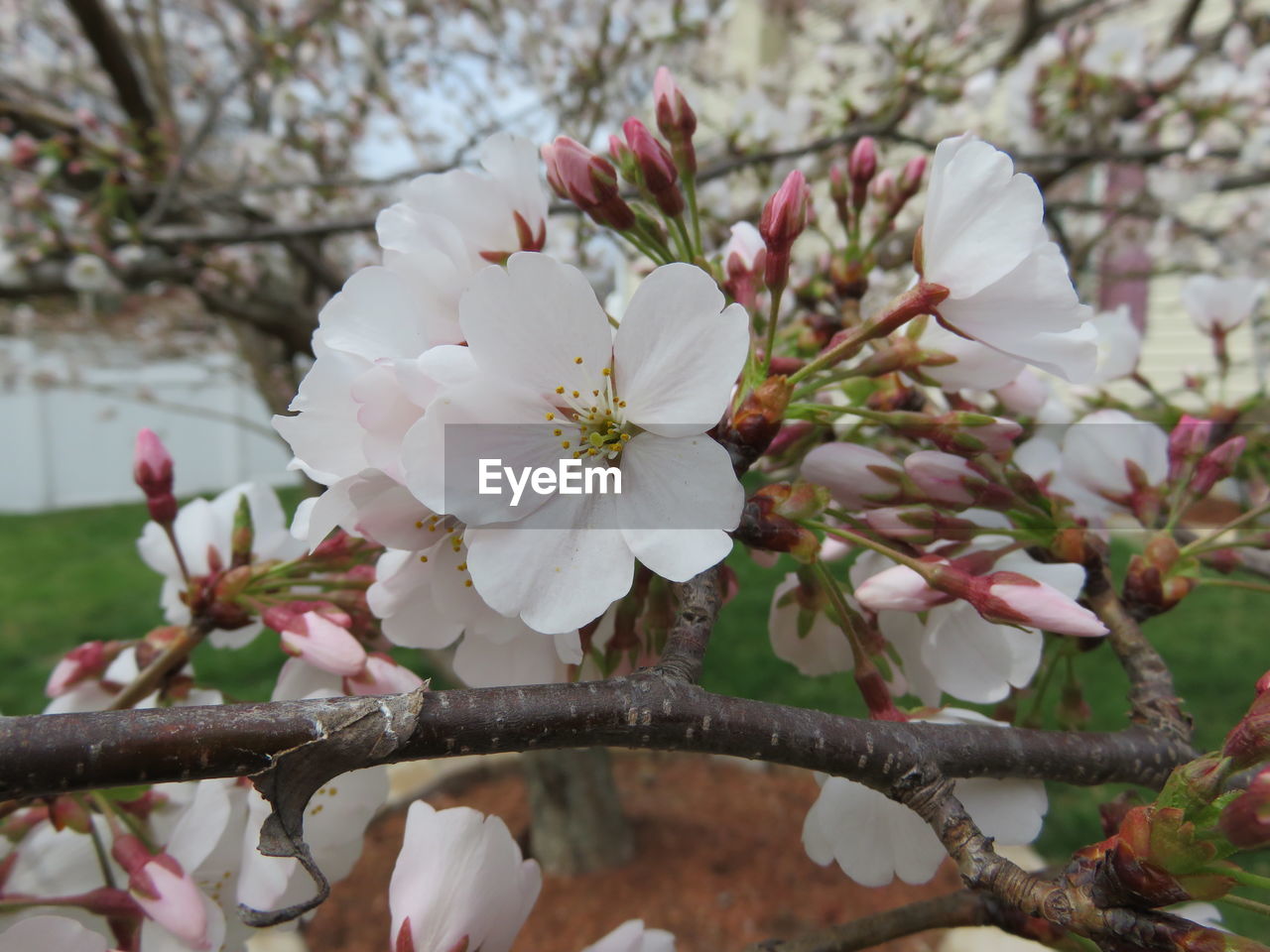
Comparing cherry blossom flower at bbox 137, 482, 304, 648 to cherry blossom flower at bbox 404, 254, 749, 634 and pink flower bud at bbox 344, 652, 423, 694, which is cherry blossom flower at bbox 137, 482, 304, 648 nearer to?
pink flower bud at bbox 344, 652, 423, 694

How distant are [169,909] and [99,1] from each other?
3300 millimetres

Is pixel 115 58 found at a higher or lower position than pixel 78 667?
higher

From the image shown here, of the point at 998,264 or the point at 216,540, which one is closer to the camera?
the point at 998,264

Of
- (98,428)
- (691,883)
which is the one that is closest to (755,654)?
(691,883)

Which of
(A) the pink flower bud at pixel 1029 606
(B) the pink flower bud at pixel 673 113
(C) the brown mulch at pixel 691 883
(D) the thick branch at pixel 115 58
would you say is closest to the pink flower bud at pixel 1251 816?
(A) the pink flower bud at pixel 1029 606

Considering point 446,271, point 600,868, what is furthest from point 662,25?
point 446,271

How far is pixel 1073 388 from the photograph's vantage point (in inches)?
63.1

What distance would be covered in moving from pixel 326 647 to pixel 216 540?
38 cm

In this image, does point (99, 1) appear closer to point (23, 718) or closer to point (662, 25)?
point (662, 25)

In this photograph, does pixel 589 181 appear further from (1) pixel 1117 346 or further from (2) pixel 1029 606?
(1) pixel 1117 346

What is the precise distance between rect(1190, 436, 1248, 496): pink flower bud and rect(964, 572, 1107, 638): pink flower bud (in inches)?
18.7
